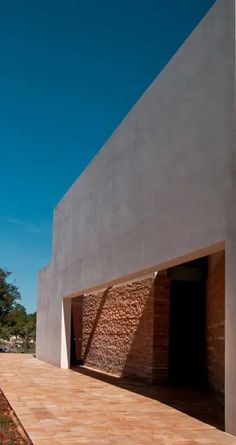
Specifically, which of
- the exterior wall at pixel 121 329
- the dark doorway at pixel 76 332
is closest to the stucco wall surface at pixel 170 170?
the exterior wall at pixel 121 329

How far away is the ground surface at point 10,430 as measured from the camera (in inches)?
233

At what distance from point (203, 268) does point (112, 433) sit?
6818 millimetres

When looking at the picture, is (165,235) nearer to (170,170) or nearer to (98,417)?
(170,170)

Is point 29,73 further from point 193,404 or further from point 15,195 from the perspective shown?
point 15,195

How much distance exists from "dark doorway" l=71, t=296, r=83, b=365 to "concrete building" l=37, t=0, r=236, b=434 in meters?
0.13

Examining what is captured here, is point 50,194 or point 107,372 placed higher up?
point 50,194

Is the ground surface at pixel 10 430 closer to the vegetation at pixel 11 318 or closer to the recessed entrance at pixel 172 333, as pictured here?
the recessed entrance at pixel 172 333

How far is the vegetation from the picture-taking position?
34.0 meters

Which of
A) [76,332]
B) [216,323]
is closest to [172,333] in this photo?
[216,323]

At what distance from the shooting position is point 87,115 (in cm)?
1903

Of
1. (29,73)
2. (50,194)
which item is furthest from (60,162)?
(29,73)

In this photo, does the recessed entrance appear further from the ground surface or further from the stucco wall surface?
the ground surface

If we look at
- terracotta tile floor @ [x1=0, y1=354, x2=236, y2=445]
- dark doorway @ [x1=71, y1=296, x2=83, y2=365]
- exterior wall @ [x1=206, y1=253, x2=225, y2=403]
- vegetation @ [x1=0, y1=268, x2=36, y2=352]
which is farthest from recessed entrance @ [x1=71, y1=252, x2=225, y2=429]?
vegetation @ [x1=0, y1=268, x2=36, y2=352]

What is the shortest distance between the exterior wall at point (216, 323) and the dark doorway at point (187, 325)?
698 millimetres
